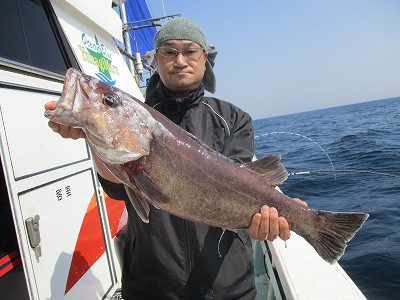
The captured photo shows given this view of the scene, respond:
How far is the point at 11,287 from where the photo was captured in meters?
3.21

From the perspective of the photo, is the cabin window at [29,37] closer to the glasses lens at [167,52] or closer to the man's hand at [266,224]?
the glasses lens at [167,52]

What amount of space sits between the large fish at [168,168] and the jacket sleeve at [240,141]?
311mm

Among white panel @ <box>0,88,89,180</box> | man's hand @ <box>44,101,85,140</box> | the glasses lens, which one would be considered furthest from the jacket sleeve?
white panel @ <box>0,88,89,180</box>

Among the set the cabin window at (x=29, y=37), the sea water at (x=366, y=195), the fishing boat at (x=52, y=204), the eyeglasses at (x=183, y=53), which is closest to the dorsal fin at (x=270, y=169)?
the eyeglasses at (x=183, y=53)

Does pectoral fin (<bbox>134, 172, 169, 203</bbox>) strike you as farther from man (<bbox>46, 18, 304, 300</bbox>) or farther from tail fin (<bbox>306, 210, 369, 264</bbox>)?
tail fin (<bbox>306, 210, 369, 264</bbox>)

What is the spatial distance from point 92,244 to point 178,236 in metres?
1.76

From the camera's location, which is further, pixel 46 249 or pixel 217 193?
pixel 46 249

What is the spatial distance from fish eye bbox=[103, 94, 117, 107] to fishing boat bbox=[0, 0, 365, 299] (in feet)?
2.98

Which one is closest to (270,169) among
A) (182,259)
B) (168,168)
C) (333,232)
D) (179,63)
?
(333,232)

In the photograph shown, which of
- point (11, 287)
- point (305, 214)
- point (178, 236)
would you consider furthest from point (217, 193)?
point (11, 287)

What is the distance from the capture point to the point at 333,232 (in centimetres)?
262

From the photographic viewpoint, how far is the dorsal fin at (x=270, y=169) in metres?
2.58

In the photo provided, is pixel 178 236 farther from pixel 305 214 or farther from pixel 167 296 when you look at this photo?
pixel 305 214

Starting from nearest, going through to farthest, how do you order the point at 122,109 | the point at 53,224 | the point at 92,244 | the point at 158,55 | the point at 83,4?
the point at 122,109
the point at 158,55
the point at 53,224
the point at 92,244
the point at 83,4
